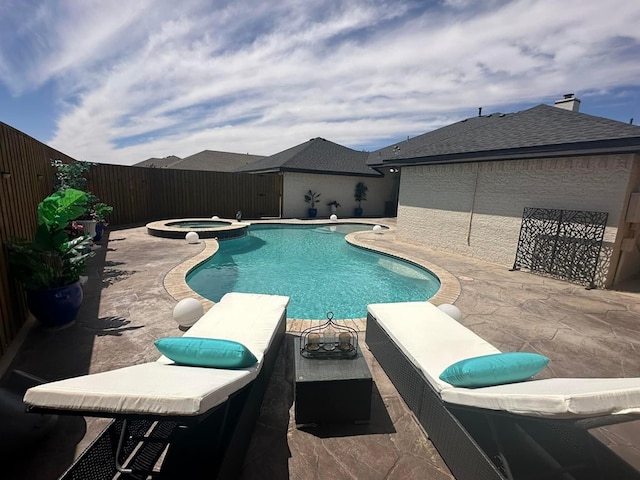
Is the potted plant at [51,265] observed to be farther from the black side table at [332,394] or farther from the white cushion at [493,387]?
the white cushion at [493,387]

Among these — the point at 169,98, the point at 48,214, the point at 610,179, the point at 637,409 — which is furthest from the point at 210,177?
the point at 637,409

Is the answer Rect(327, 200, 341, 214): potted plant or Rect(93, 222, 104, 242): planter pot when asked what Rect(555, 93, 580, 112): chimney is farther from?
Rect(93, 222, 104, 242): planter pot

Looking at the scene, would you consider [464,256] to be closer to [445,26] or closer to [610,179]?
[610,179]

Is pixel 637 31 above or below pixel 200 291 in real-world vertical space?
above

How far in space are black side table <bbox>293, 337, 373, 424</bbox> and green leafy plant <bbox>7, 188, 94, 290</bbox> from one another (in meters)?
4.24

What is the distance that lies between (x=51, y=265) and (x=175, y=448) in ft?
12.8

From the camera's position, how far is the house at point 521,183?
23.1 ft

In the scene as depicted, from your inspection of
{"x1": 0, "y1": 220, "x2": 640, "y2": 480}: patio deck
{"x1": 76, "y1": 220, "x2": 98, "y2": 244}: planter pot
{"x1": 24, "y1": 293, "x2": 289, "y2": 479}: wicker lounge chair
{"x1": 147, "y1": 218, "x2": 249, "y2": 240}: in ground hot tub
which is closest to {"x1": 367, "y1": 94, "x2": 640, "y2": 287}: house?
{"x1": 0, "y1": 220, "x2": 640, "y2": 480}: patio deck

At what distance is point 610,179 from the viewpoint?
23.3ft

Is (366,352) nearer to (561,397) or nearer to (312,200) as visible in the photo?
(561,397)

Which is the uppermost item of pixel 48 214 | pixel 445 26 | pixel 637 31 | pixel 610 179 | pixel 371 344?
pixel 445 26

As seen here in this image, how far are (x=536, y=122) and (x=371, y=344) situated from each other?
1038 centimetres

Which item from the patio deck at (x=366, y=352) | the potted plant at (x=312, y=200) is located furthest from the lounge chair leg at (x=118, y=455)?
the potted plant at (x=312, y=200)

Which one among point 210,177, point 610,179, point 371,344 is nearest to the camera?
point 371,344
